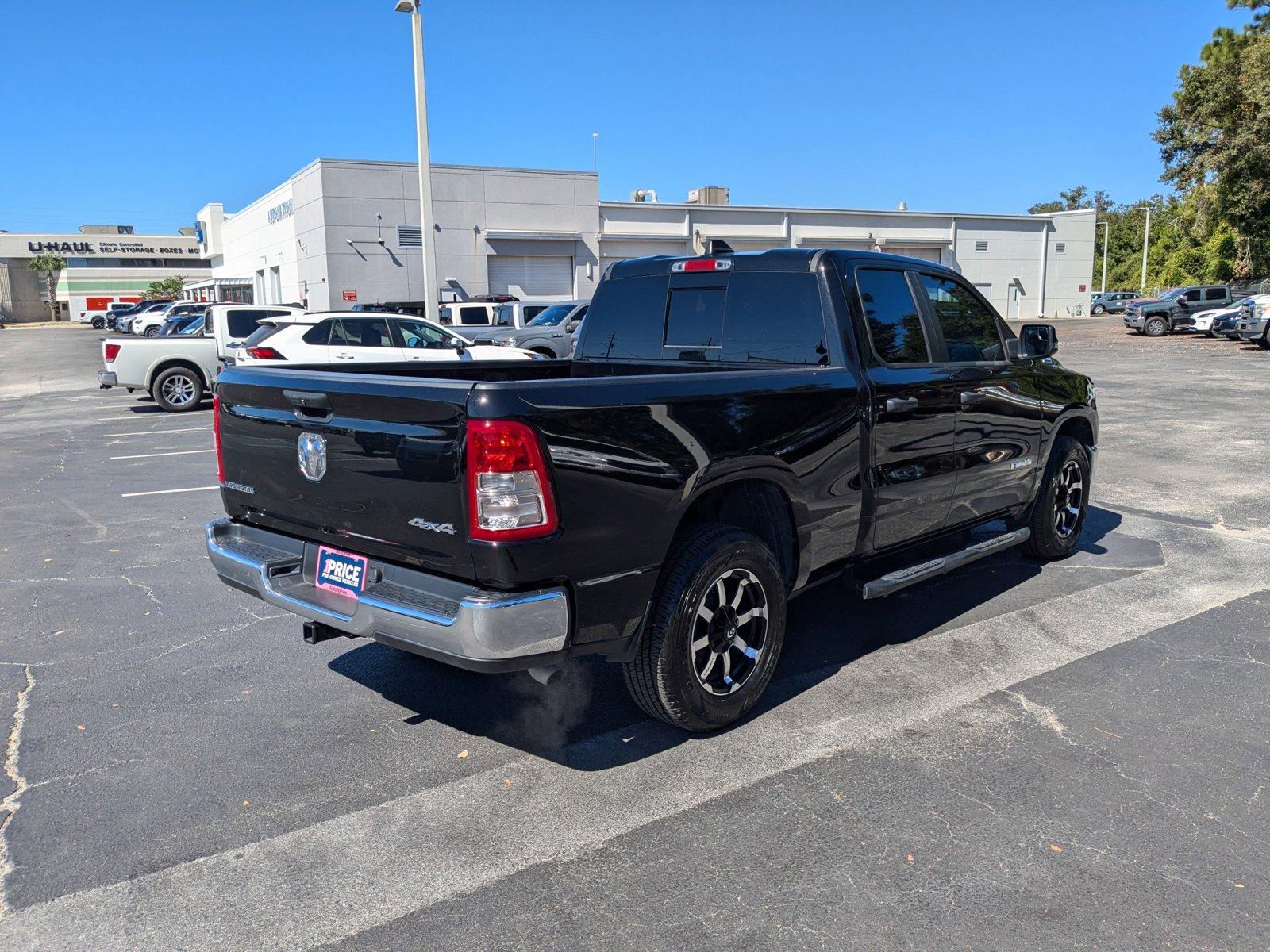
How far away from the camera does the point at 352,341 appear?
52.5 ft

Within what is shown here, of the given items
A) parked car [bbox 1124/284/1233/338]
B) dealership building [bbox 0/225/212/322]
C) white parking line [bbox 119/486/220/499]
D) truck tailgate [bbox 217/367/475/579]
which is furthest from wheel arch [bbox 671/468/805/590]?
dealership building [bbox 0/225/212/322]

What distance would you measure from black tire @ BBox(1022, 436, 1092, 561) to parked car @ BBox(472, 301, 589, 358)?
48.7 feet

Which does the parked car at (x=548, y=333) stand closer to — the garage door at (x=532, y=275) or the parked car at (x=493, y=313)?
the parked car at (x=493, y=313)

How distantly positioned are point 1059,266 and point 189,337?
166 feet

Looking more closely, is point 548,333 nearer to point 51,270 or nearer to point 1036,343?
point 1036,343

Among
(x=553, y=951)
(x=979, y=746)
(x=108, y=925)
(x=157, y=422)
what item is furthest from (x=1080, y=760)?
(x=157, y=422)

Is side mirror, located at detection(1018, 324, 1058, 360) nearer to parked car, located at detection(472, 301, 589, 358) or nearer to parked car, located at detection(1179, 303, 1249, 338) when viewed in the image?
parked car, located at detection(472, 301, 589, 358)

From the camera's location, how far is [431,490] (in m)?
3.32

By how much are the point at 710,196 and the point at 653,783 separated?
46927mm

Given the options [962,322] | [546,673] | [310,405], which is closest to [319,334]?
[962,322]

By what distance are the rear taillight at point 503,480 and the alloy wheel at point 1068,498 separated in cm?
450

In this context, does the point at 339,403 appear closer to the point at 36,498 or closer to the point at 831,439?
the point at 831,439

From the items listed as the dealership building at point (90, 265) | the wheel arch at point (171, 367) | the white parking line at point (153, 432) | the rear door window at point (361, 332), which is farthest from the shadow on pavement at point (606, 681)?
the dealership building at point (90, 265)

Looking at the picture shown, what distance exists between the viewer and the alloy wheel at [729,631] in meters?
3.92
